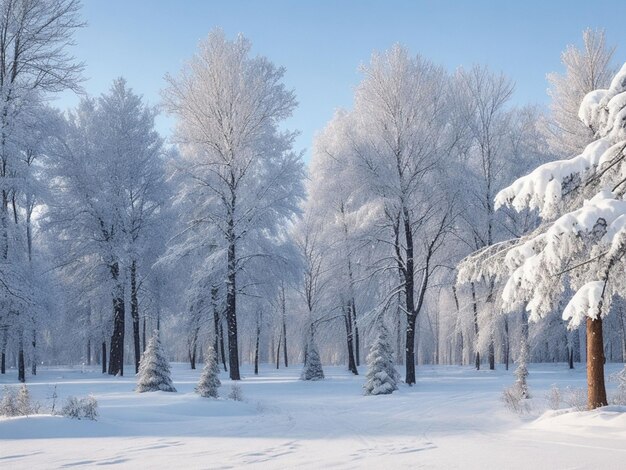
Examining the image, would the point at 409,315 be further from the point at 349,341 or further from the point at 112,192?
the point at 112,192

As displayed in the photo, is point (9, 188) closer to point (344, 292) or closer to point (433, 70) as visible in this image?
point (344, 292)

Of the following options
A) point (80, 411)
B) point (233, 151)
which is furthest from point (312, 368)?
point (80, 411)

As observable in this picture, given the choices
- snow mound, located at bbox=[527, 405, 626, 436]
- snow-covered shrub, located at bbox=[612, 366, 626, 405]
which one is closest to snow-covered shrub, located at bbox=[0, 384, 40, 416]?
snow mound, located at bbox=[527, 405, 626, 436]

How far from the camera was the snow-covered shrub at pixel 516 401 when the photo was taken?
11.8m

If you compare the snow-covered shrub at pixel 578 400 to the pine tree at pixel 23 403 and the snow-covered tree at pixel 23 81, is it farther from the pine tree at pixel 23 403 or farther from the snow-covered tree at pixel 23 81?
the snow-covered tree at pixel 23 81

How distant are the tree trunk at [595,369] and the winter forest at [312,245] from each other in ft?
0.14

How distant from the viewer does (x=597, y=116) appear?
9.05 m

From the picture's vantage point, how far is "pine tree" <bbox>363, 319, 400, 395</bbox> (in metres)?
16.6

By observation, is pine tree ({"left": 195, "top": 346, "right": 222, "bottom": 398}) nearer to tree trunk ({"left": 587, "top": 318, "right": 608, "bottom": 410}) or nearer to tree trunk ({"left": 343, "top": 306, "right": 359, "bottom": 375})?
tree trunk ({"left": 587, "top": 318, "right": 608, "bottom": 410})

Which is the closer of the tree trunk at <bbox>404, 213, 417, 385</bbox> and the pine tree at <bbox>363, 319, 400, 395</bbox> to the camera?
the pine tree at <bbox>363, 319, 400, 395</bbox>

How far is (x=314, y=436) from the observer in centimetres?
904

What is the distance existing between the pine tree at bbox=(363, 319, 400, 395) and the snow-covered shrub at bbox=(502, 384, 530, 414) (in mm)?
4464

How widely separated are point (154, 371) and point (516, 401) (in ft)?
32.5

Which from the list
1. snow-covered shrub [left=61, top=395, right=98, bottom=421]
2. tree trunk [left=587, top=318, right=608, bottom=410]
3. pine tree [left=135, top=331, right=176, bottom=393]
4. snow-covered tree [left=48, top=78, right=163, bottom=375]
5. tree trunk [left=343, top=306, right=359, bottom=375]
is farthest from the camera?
tree trunk [left=343, top=306, right=359, bottom=375]
